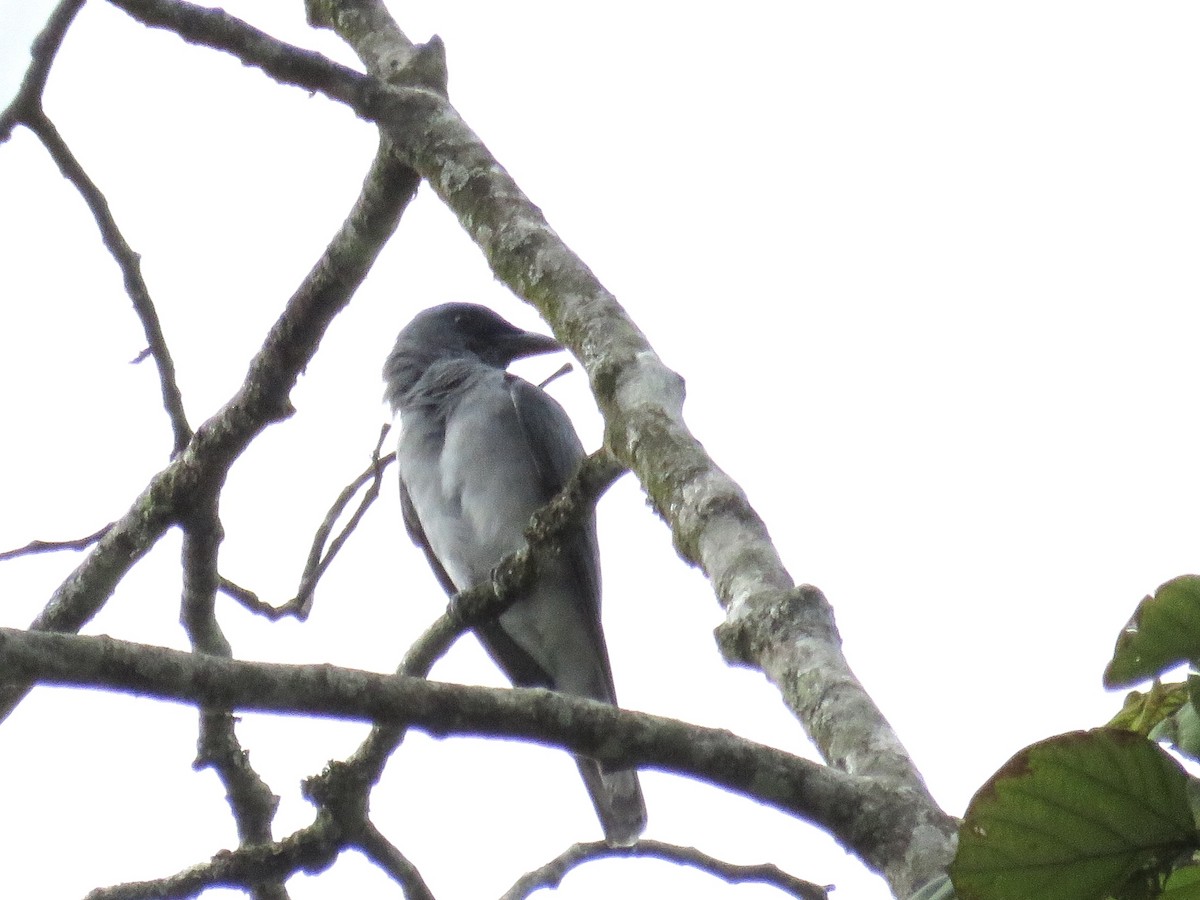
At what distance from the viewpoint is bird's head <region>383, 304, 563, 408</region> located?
285 inches

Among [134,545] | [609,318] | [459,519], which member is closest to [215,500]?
[134,545]

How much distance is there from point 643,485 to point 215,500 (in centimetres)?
199

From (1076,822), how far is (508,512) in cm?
537

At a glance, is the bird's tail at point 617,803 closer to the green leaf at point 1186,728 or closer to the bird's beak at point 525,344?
the bird's beak at point 525,344

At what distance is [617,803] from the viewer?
630cm

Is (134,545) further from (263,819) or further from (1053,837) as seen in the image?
(1053,837)

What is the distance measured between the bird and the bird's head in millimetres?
204

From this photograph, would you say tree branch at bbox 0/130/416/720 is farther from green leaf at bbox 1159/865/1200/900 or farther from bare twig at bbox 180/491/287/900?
green leaf at bbox 1159/865/1200/900

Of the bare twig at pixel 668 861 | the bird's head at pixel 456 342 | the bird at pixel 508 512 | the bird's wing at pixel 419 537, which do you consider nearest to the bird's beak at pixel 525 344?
the bird's head at pixel 456 342

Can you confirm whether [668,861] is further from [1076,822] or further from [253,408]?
[1076,822]

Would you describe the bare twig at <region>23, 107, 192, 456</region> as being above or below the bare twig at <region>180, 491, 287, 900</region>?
above

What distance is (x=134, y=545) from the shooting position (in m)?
4.29

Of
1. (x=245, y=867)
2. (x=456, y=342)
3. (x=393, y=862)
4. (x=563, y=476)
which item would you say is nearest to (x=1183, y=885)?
(x=245, y=867)

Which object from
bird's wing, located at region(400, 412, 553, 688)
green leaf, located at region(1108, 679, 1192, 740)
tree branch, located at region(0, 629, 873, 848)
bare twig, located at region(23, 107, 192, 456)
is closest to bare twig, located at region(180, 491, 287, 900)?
bare twig, located at region(23, 107, 192, 456)
